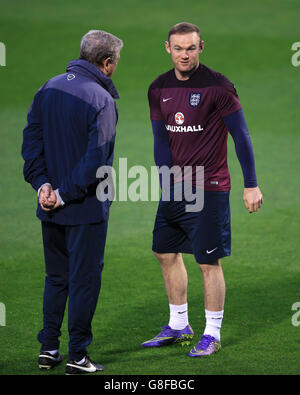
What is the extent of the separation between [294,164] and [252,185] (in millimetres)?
5738

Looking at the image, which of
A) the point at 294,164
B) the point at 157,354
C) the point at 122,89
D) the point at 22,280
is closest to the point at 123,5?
the point at 122,89

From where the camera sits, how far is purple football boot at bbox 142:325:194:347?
5492 mm

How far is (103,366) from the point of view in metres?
4.94

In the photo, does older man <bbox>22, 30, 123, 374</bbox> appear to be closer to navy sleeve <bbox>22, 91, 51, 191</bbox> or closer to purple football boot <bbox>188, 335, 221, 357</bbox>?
navy sleeve <bbox>22, 91, 51, 191</bbox>

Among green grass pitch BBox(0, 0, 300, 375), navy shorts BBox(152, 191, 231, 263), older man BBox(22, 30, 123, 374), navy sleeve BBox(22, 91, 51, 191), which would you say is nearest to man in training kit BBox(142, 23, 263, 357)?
navy shorts BBox(152, 191, 231, 263)

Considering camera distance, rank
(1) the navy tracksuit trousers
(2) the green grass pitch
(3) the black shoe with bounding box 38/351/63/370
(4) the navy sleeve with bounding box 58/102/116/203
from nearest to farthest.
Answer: (4) the navy sleeve with bounding box 58/102/116/203 < (1) the navy tracksuit trousers < (3) the black shoe with bounding box 38/351/63/370 < (2) the green grass pitch

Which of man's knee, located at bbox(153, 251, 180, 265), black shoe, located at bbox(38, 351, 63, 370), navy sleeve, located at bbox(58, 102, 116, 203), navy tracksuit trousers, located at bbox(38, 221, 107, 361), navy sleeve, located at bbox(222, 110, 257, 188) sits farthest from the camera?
man's knee, located at bbox(153, 251, 180, 265)

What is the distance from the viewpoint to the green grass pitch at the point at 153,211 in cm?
540

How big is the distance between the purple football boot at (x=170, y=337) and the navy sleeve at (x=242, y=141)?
1117mm

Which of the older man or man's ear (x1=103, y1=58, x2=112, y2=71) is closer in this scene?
the older man

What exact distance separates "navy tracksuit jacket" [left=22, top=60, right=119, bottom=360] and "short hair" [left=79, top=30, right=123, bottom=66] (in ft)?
0.18

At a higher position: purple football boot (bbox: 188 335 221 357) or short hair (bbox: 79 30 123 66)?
short hair (bbox: 79 30 123 66)

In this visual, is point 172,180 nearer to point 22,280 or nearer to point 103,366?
point 103,366

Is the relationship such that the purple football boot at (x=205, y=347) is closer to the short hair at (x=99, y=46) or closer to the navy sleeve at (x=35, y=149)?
the navy sleeve at (x=35, y=149)
